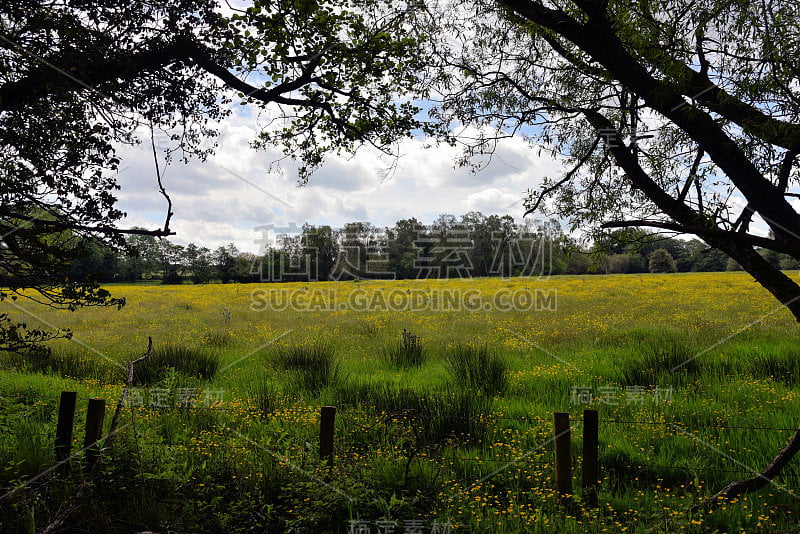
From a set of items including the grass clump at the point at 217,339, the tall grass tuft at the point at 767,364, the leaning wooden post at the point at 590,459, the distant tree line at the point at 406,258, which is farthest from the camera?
the distant tree line at the point at 406,258

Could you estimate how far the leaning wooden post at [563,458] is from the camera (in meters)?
4.68

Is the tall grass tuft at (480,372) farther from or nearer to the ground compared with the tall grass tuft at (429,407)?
farther from the ground

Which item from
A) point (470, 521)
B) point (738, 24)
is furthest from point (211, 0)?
point (470, 521)

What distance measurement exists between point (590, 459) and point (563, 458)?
263mm

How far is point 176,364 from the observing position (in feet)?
35.1

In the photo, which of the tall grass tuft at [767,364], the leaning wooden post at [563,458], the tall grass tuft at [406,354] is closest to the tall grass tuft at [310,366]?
the tall grass tuft at [406,354]

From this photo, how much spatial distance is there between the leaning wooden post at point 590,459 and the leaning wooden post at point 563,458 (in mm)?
156

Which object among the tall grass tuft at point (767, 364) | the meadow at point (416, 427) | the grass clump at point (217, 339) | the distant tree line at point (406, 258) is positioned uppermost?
the distant tree line at point (406, 258)

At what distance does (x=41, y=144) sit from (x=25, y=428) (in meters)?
4.53

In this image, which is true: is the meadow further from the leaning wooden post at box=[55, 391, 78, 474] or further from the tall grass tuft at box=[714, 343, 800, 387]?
the leaning wooden post at box=[55, 391, 78, 474]

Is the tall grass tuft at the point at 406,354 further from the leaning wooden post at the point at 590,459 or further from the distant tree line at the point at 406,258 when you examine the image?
the distant tree line at the point at 406,258

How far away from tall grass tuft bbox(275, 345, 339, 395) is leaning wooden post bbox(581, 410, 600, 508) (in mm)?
5239

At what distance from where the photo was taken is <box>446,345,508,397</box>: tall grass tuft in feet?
28.8

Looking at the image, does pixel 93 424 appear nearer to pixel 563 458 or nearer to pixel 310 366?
pixel 310 366
